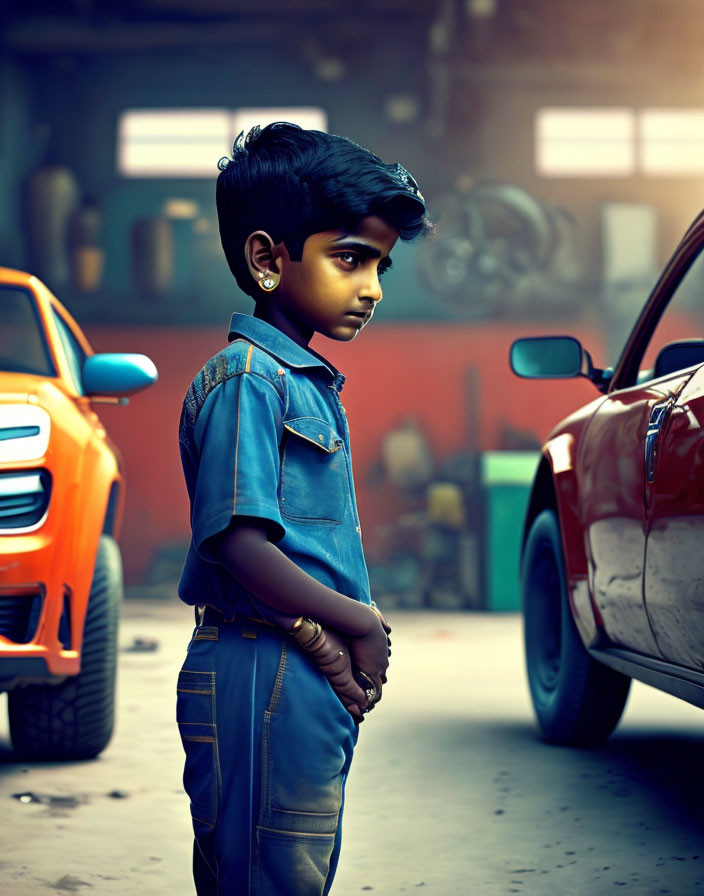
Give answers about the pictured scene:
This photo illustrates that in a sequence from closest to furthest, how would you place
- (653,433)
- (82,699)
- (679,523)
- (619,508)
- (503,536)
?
(679,523) → (653,433) → (619,508) → (82,699) → (503,536)

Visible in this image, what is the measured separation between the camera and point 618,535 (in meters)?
3.35

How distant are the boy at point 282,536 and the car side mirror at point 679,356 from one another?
1273 millimetres

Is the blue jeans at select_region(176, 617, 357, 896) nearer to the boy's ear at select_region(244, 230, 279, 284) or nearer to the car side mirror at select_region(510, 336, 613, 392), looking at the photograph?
the boy's ear at select_region(244, 230, 279, 284)

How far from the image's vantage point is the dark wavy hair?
1.76 metres

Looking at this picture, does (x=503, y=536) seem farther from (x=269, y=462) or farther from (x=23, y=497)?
(x=269, y=462)

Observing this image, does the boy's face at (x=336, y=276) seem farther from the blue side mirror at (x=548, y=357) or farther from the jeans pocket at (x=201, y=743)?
the blue side mirror at (x=548, y=357)

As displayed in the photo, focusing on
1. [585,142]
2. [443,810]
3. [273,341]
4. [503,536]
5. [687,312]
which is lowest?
[503,536]

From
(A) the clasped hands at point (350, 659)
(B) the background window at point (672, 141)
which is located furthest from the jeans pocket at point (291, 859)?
(B) the background window at point (672, 141)

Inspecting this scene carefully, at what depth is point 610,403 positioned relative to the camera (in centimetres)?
370

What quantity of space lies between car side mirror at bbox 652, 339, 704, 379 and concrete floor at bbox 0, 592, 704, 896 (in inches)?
47.5

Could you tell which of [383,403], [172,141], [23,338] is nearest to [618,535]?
[23,338]

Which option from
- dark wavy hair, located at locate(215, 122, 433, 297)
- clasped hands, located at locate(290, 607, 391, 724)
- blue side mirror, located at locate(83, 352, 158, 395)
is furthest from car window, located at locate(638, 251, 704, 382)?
clasped hands, located at locate(290, 607, 391, 724)

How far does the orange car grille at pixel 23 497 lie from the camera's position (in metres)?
3.52

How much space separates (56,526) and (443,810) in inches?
54.3
